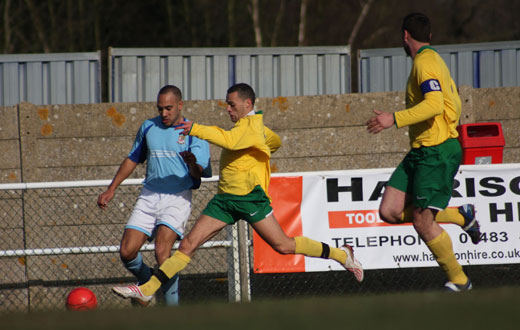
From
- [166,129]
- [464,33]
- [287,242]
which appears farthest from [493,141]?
[464,33]

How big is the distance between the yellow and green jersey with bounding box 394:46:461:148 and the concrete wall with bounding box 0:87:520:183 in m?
3.13

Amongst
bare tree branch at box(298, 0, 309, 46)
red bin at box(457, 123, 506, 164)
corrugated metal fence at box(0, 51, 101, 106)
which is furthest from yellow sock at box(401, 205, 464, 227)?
bare tree branch at box(298, 0, 309, 46)

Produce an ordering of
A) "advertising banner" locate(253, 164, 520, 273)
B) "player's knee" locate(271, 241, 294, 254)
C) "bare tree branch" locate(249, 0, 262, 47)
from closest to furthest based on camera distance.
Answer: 1. "player's knee" locate(271, 241, 294, 254)
2. "advertising banner" locate(253, 164, 520, 273)
3. "bare tree branch" locate(249, 0, 262, 47)

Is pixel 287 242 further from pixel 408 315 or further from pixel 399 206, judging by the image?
pixel 408 315

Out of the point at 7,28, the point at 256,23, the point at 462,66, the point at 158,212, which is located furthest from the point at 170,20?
the point at 158,212

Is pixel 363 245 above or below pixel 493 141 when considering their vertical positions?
below

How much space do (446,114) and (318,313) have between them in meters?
2.62

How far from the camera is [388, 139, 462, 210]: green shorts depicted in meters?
5.88

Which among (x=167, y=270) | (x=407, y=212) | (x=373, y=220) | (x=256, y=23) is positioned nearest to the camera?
(x=407, y=212)

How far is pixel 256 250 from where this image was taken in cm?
820

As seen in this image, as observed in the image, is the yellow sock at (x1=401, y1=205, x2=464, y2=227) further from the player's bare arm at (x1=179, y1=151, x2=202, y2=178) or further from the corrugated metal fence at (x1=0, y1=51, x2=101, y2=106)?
the corrugated metal fence at (x1=0, y1=51, x2=101, y2=106)

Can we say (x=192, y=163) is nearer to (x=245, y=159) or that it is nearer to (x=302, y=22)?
(x=245, y=159)

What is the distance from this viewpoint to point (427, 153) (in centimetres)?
591

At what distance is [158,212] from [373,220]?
7.87ft
